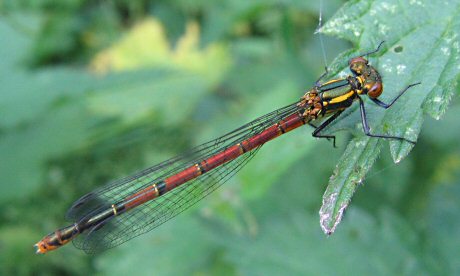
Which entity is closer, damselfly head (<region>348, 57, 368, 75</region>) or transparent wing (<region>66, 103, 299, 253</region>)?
damselfly head (<region>348, 57, 368, 75</region>)

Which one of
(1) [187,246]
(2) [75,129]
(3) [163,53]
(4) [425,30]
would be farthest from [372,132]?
(3) [163,53]

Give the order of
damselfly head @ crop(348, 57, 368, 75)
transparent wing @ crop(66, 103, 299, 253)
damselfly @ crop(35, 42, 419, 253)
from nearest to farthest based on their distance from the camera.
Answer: damselfly head @ crop(348, 57, 368, 75) → damselfly @ crop(35, 42, 419, 253) → transparent wing @ crop(66, 103, 299, 253)

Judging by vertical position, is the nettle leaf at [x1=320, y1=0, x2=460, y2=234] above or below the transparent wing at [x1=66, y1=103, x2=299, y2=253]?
above

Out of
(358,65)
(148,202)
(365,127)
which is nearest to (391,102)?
(365,127)

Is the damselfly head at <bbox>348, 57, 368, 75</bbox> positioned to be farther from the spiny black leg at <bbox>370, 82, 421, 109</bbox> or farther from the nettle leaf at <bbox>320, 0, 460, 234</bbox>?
the spiny black leg at <bbox>370, 82, 421, 109</bbox>

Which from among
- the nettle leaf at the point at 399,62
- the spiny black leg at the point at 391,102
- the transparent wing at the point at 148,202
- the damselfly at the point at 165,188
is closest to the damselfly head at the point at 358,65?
the nettle leaf at the point at 399,62

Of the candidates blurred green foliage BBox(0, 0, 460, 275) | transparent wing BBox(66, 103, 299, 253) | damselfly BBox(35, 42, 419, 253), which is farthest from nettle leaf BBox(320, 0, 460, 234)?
transparent wing BBox(66, 103, 299, 253)

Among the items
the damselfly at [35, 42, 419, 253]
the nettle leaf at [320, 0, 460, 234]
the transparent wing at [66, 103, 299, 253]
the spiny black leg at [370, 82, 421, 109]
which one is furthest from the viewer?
the transparent wing at [66, 103, 299, 253]
